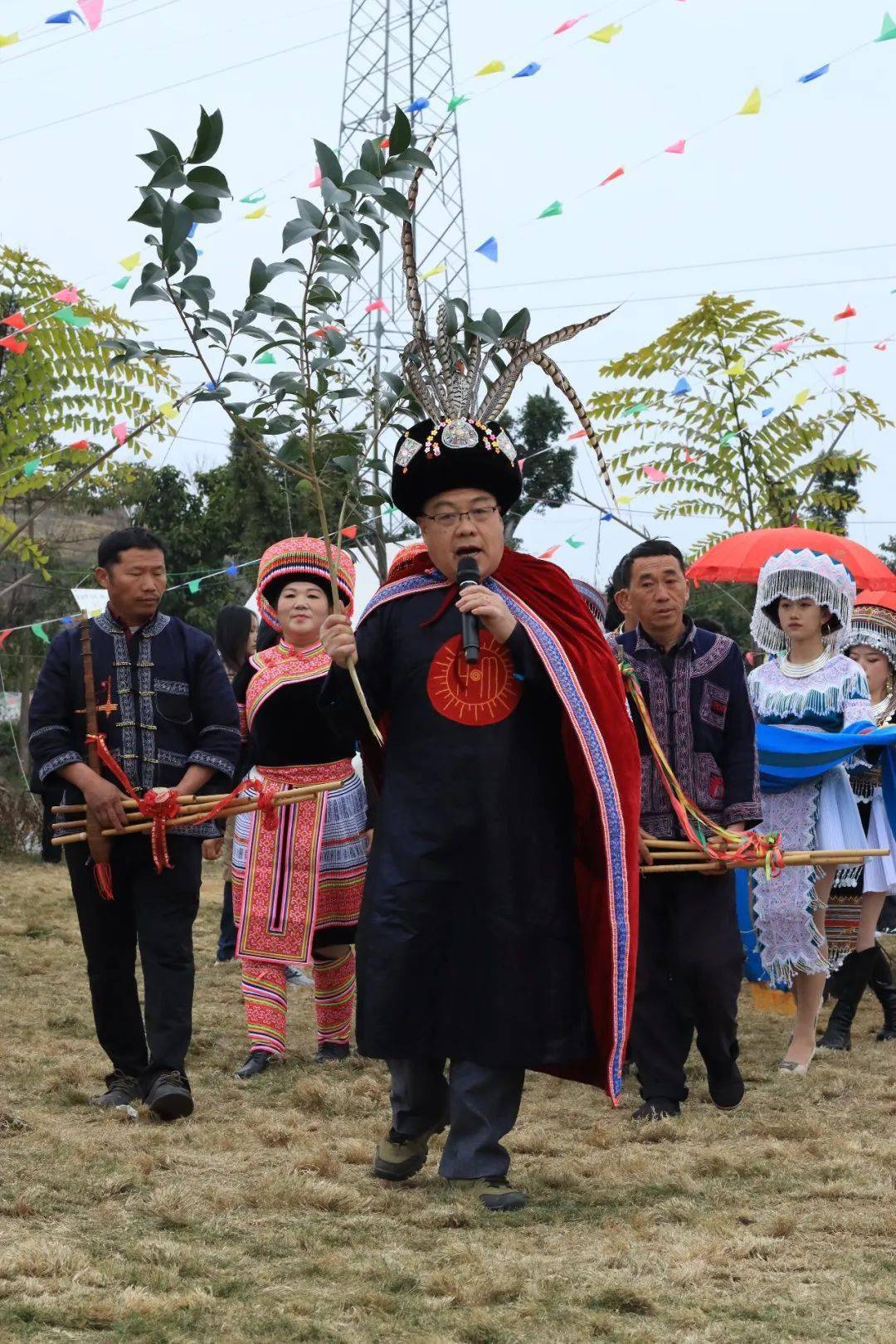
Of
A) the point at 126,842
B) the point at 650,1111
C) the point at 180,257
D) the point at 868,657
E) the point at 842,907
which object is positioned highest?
the point at 180,257

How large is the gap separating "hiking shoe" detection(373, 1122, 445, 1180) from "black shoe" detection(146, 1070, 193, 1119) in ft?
3.22

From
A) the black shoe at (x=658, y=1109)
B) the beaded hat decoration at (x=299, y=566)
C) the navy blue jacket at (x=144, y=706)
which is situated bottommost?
the black shoe at (x=658, y=1109)

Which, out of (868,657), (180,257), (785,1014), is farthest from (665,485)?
(180,257)

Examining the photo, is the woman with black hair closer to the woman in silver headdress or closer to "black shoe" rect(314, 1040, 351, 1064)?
"black shoe" rect(314, 1040, 351, 1064)

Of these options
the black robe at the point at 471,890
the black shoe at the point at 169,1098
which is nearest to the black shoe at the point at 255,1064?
the black shoe at the point at 169,1098

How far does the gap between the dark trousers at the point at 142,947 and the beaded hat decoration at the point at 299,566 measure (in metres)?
1.43

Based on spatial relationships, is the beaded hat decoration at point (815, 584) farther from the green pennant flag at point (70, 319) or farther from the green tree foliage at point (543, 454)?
the green tree foliage at point (543, 454)

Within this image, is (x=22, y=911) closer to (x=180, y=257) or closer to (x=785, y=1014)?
(x=785, y=1014)

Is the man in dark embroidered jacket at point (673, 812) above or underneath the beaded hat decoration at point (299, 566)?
underneath

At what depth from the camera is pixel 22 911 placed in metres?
10.7

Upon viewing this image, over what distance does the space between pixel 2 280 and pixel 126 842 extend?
817cm

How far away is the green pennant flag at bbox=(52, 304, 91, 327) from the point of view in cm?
1209

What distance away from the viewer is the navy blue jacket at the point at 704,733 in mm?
5988

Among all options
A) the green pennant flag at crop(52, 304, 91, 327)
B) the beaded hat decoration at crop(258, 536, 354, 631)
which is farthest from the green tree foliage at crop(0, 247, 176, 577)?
the beaded hat decoration at crop(258, 536, 354, 631)
